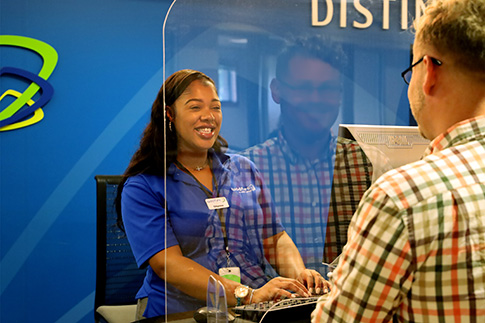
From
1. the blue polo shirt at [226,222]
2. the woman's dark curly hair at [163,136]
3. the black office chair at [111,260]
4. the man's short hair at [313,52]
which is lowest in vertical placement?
the black office chair at [111,260]

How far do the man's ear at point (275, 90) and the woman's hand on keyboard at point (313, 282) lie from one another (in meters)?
0.54

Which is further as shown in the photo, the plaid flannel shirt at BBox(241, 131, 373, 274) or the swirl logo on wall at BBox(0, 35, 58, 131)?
the swirl logo on wall at BBox(0, 35, 58, 131)

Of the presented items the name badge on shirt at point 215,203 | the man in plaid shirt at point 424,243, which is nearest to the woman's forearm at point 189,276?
the name badge on shirt at point 215,203

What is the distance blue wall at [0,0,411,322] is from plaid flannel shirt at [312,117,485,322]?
10.4 ft

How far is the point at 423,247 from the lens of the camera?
87 centimetres

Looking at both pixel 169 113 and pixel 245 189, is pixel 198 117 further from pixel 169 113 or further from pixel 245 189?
pixel 245 189

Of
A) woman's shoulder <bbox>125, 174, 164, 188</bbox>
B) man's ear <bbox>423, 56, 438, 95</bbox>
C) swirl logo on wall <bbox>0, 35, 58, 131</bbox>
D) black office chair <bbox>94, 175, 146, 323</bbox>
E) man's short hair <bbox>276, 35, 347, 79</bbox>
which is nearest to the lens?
man's ear <bbox>423, 56, 438, 95</bbox>

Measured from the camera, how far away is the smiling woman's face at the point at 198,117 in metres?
1.60

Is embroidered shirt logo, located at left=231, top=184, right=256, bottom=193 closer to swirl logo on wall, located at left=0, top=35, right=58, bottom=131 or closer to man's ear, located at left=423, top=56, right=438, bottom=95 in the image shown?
man's ear, located at left=423, top=56, right=438, bottom=95

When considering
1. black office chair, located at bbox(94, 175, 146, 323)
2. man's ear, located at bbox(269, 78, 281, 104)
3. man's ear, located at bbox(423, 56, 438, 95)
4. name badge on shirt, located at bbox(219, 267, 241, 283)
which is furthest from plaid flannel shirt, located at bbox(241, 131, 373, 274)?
black office chair, located at bbox(94, 175, 146, 323)

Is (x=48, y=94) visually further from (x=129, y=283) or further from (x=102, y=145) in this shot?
(x=129, y=283)

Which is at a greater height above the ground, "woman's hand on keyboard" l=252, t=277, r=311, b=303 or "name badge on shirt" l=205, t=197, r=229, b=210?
"name badge on shirt" l=205, t=197, r=229, b=210

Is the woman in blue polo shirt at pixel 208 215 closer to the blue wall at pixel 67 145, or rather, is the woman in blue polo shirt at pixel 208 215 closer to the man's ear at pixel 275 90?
the man's ear at pixel 275 90

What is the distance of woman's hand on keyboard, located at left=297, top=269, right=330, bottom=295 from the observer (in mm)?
1664
